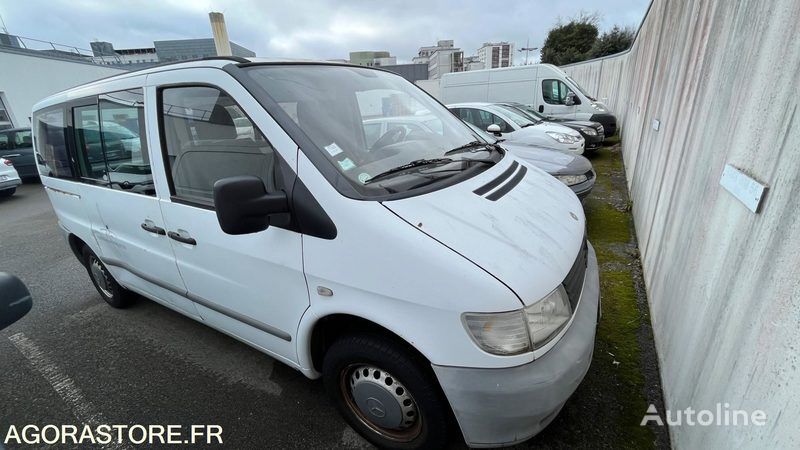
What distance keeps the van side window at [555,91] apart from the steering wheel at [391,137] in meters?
10.6

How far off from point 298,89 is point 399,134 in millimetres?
656

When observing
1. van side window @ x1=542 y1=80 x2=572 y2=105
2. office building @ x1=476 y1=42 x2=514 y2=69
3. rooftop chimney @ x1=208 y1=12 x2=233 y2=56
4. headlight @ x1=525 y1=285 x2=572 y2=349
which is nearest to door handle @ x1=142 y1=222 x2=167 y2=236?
headlight @ x1=525 y1=285 x2=572 y2=349

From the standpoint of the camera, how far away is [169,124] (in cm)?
220

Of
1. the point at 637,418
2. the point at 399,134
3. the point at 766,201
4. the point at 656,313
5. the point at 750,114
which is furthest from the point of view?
the point at 656,313

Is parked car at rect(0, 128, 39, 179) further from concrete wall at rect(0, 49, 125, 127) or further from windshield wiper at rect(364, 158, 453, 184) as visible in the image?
windshield wiper at rect(364, 158, 453, 184)

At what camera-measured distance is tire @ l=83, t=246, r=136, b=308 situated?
3438 millimetres

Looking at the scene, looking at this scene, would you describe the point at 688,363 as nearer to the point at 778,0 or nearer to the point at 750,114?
the point at 750,114

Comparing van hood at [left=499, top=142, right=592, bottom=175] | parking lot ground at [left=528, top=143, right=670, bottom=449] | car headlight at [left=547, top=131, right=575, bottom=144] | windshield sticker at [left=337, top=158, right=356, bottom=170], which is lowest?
parking lot ground at [left=528, top=143, right=670, bottom=449]

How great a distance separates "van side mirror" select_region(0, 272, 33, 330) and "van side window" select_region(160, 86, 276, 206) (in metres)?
0.92

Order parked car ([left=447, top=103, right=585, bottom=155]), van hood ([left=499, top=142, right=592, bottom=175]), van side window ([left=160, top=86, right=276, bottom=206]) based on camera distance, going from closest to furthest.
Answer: van side window ([left=160, top=86, right=276, bottom=206])
van hood ([left=499, top=142, right=592, bottom=175])
parked car ([left=447, top=103, right=585, bottom=155])

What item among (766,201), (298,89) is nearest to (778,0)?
(766,201)

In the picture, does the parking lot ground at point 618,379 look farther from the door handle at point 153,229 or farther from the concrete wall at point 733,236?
the door handle at point 153,229

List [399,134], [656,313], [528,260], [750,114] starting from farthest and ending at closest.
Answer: [656,313]
[399,134]
[750,114]
[528,260]

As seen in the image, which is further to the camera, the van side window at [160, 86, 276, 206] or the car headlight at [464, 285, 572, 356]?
the van side window at [160, 86, 276, 206]
